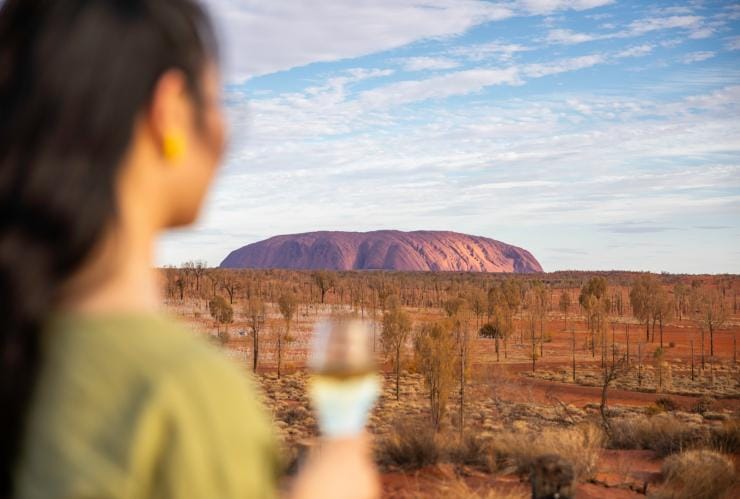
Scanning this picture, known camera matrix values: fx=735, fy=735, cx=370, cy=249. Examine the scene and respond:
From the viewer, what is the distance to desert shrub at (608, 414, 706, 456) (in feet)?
43.6

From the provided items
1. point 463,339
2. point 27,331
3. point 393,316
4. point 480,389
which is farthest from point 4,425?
point 393,316

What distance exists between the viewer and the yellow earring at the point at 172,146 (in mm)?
722

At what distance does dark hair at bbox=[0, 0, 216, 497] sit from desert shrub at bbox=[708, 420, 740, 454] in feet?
46.1

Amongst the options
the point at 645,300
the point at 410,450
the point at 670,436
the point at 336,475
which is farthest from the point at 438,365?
the point at 645,300

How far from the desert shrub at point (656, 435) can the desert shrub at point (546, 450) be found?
240cm

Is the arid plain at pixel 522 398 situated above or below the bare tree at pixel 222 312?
below

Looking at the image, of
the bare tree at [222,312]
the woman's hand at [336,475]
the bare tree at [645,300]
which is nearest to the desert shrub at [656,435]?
the woman's hand at [336,475]

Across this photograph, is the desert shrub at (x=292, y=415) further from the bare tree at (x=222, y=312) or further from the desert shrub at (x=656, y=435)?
the bare tree at (x=222, y=312)

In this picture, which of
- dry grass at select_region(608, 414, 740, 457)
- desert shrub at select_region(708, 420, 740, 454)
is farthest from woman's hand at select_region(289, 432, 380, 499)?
desert shrub at select_region(708, 420, 740, 454)

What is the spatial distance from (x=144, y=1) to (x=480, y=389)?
77.1 feet

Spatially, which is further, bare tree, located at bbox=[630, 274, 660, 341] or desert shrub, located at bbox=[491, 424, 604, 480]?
bare tree, located at bbox=[630, 274, 660, 341]

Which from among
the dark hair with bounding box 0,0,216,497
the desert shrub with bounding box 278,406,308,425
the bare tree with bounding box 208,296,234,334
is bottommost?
the desert shrub with bounding box 278,406,308,425

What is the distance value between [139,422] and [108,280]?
158 mm

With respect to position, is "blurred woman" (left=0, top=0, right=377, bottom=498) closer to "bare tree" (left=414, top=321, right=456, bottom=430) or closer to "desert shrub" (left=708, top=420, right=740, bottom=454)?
"desert shrub" (left=708, top=420, right=740, bottom=454)
